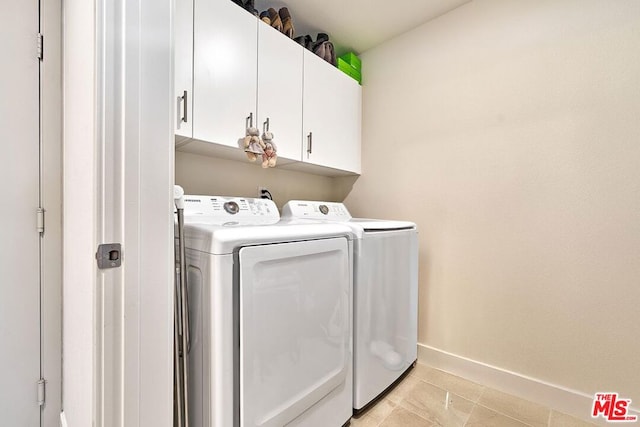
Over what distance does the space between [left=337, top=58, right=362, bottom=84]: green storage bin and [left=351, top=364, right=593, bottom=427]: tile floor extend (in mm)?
2316

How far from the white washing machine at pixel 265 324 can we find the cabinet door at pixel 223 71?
63cm

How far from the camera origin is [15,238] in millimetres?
1139

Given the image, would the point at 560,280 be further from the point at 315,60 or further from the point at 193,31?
the point at 193,31

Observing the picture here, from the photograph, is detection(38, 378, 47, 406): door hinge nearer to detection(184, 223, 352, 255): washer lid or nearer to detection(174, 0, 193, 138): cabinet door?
detection(184, 223, 352, 255): washer lid

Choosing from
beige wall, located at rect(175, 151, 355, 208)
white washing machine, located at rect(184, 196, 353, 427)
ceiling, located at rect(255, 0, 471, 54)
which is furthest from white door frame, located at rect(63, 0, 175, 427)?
ceiling, located at rect(255, 0, 471, 54)

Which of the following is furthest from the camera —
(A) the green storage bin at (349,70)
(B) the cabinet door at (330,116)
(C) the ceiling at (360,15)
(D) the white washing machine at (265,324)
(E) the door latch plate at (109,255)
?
(A) the green storage bin at (349,70)

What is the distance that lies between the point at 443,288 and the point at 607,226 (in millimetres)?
916

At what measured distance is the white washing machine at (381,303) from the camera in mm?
1377

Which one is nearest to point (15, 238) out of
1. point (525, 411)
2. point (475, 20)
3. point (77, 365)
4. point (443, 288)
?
point (77, 365)

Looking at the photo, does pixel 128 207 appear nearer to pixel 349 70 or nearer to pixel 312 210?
pixel 312 210

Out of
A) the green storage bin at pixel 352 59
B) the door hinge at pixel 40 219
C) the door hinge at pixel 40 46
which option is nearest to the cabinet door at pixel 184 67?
the door hinge at pixel 40 46

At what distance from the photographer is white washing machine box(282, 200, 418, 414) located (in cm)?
138

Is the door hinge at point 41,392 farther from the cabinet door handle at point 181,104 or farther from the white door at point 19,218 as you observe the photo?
the cabinet door handle at point 181,104

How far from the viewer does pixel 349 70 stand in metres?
2.24
